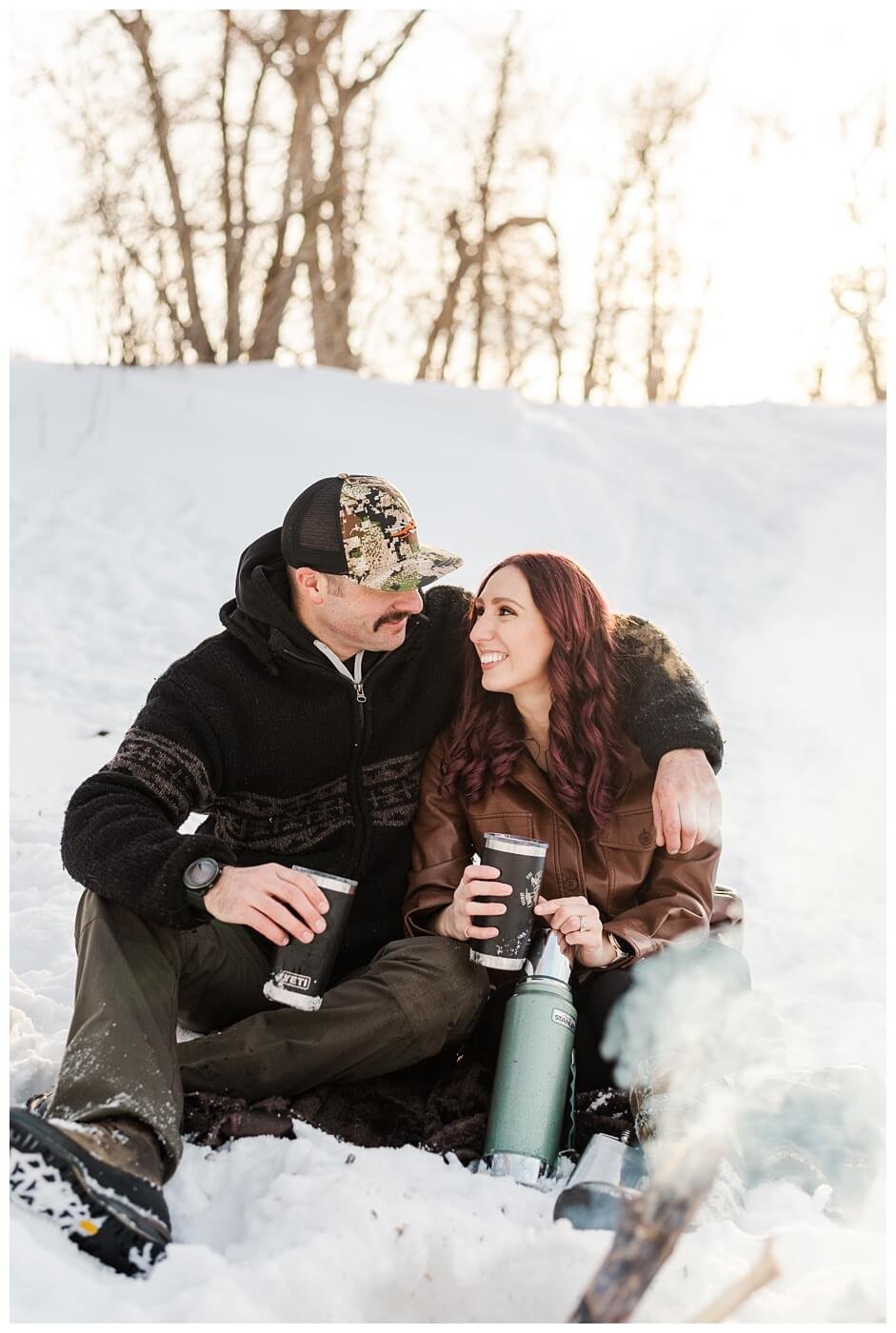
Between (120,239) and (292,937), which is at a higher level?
(120,239)

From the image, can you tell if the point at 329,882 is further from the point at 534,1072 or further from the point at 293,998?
the point at 534,1072

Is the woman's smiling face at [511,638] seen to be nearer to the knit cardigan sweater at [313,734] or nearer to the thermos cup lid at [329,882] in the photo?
the knit cardigan sweater at [313,734]

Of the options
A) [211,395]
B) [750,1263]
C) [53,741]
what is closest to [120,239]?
[211,395]

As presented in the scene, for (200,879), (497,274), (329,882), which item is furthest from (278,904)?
(497,274)

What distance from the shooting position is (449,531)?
9.54 metres

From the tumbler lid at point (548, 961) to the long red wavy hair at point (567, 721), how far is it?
449 mm

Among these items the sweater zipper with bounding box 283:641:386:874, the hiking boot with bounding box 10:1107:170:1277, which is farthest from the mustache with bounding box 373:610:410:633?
the hiking boot with bounding box 10:1107:170:1277

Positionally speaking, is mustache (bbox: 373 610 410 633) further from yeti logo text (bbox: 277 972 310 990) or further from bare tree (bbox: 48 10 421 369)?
bare tree (bbox: 48 10 421 369)

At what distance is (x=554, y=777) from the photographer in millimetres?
3150

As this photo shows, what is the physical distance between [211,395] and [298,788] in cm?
887

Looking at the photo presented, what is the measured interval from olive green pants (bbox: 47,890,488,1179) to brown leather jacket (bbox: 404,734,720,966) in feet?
0.83

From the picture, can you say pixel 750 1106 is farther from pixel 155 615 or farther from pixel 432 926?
pixel 155 615

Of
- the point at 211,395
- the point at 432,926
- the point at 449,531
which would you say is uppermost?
the point at 211,395

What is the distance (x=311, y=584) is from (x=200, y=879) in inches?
38.3
